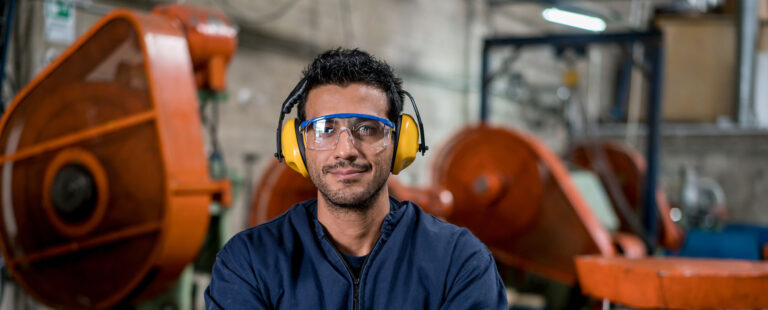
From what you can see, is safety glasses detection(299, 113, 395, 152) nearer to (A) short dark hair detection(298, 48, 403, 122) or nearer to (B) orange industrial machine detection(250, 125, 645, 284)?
(A) short dark hair detection(298, 48, 403, 122)

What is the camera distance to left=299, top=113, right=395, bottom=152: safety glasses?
128 cm

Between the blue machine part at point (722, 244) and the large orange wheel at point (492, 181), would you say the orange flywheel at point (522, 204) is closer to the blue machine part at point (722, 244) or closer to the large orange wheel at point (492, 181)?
the large orange wheel at point (492, 181)

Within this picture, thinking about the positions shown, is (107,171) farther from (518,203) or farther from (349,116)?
(518,203)

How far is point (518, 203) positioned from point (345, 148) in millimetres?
3244

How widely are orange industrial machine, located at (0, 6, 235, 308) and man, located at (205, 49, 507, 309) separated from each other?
0.96 meters

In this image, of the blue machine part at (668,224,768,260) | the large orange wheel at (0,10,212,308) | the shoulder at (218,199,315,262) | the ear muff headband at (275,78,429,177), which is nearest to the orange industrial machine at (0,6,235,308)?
the large orange wheel at (0,10,212,308)

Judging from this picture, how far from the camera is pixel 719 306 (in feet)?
7.36

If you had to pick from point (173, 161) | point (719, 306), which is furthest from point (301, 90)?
point (719, 306)

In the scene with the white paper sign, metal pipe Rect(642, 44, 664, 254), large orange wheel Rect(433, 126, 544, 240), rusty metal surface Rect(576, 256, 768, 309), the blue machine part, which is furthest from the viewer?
the blue machine part

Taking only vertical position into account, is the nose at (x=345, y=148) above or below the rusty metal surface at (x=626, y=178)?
above

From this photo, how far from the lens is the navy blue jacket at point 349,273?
1335mm

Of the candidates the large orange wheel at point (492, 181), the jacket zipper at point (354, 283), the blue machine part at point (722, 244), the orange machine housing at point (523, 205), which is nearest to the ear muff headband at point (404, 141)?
the jacket zipper at point (354, 283)

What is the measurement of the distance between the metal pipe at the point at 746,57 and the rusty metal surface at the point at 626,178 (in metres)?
2.68

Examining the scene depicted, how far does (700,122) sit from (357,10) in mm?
4970
